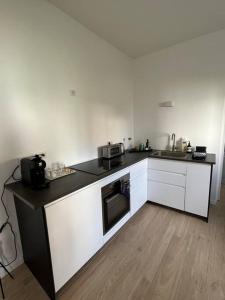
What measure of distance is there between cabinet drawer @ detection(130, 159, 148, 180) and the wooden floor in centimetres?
68

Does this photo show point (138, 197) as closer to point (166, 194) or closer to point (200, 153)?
point (166, 194)

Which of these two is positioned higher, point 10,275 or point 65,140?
point 65,140

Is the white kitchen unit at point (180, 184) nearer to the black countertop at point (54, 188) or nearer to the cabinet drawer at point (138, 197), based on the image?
the cabinet drawer at point (138, 197)

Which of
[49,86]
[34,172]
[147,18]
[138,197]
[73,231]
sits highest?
[147,18]

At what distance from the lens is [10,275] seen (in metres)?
1.55

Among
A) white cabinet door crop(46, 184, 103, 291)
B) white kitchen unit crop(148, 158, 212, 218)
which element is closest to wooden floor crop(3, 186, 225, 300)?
white cabinet door crop(46, 184, 103, 291)

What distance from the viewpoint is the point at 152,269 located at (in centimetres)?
158

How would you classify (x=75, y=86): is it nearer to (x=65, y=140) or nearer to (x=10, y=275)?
(x=65, y=140)

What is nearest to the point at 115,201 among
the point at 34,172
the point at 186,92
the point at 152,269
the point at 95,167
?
the point at 95,167

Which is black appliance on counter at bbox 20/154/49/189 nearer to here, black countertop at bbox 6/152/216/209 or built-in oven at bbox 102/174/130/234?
black countertop at bbox 6/152/216/209

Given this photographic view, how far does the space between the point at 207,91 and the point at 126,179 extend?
71.0 inches

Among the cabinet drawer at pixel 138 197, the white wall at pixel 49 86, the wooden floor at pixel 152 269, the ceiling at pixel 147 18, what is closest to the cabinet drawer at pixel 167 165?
the cabinet drawer at pixel 138 197

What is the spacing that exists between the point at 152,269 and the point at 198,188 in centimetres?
117

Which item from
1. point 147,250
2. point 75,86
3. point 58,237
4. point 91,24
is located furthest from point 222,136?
point 58,237
